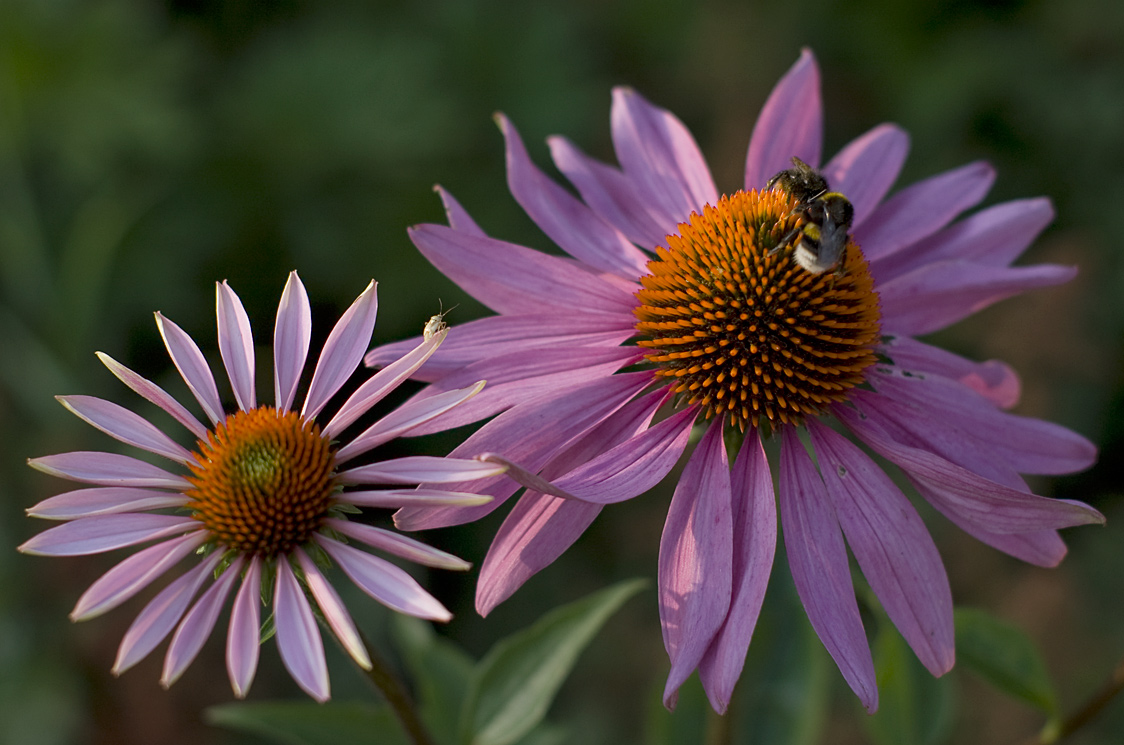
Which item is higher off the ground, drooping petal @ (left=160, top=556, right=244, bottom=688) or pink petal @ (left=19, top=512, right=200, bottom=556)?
pink petal @ (left=19, top=512, right=200, bottom=556)

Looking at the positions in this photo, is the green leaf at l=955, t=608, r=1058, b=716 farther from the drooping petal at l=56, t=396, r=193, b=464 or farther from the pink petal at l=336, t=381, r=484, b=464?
the drooping petal at l=56, t=396, r=193, b=464

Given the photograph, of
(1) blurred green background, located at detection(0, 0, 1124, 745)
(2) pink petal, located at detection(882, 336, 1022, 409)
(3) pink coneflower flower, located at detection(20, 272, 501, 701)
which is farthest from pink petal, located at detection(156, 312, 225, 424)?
(1) blurred green background, located at detection(0, 0, 1124, 745)

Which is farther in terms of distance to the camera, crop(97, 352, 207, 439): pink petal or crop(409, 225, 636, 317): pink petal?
crop(409, 225, 636, 317): pink petal

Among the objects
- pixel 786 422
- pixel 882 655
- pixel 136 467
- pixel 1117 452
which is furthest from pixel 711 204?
pixel 1117 452

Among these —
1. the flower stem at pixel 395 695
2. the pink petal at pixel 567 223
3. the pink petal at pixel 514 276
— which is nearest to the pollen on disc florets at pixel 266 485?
the flower stem at pixel 395 695

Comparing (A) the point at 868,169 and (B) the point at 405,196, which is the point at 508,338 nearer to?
(A) the point at 868,169

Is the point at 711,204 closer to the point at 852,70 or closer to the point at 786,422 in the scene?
the point at 786,422
